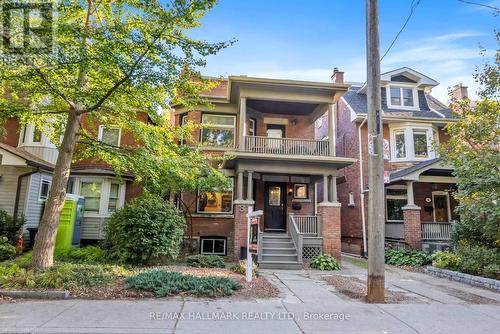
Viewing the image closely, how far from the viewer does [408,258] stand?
12.9m

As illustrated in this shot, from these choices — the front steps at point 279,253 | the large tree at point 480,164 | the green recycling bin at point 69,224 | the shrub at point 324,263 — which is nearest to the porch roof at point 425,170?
the large tree at point 480,164

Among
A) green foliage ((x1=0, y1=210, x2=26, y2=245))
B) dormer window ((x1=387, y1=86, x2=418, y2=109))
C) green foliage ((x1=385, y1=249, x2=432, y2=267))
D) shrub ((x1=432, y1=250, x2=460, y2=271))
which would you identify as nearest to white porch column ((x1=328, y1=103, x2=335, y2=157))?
green foliage ((x1=385, y1=249, x2=432, y2=267))

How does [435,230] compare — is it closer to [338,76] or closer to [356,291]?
[356,291]

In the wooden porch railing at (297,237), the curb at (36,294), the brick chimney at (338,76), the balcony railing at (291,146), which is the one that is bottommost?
the curb at (36,294)

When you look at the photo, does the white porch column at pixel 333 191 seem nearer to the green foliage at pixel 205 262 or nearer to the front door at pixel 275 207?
the front door at pixel 275 207

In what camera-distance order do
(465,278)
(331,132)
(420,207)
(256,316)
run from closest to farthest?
(256,316) < (465,278) < (331,132) < (420,207)

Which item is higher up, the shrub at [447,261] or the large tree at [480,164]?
the large tree at [480,164]

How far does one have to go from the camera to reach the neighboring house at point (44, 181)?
12766mm

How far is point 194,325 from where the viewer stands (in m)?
4.81

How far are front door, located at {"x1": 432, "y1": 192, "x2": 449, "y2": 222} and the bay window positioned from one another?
2.06 meters

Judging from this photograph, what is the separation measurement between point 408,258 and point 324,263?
155 inches

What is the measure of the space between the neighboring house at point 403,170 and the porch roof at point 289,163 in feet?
11.5

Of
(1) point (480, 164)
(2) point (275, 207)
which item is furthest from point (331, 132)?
(1) point (480, 164)

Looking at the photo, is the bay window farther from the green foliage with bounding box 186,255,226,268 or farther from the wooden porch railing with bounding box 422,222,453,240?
the green foliage with bounding box 186,255,226,268
